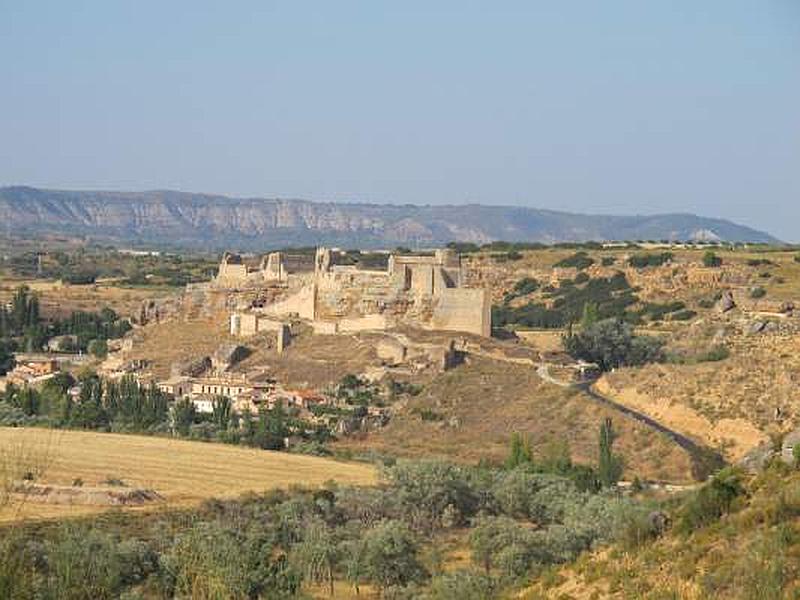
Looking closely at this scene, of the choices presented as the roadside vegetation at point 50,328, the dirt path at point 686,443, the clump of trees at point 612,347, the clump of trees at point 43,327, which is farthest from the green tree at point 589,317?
the clump of trees at point 43,327

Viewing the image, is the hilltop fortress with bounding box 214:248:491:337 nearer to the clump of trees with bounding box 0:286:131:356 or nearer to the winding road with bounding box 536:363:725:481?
the winding road with bounding box 536:363:725:481

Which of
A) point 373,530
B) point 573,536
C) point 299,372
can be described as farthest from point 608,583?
point 299,372

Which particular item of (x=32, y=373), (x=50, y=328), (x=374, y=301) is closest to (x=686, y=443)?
(x=374, y=301)

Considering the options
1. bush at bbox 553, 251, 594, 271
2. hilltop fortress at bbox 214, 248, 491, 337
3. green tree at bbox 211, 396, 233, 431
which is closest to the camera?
green tree at bbox 211, 396, 233, 431

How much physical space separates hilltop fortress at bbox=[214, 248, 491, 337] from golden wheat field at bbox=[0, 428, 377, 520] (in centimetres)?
1328

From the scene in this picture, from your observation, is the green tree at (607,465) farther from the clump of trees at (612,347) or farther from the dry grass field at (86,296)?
Result: the dry grass field at (86,296)

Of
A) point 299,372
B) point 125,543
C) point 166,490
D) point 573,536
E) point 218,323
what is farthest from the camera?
point 218,323

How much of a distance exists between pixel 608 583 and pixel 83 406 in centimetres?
3307

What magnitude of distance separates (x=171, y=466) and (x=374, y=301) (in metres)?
18.6

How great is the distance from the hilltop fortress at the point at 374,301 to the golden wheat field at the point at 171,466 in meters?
13.3

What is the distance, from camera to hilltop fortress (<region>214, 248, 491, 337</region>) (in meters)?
54.5

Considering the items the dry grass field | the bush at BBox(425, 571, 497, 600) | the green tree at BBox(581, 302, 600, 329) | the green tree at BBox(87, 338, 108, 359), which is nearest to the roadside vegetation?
the green tree at BBox(87, 338, 108, 359)

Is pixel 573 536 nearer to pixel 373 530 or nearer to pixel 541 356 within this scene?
pixel 373 530

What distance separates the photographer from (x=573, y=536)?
2772 cm
